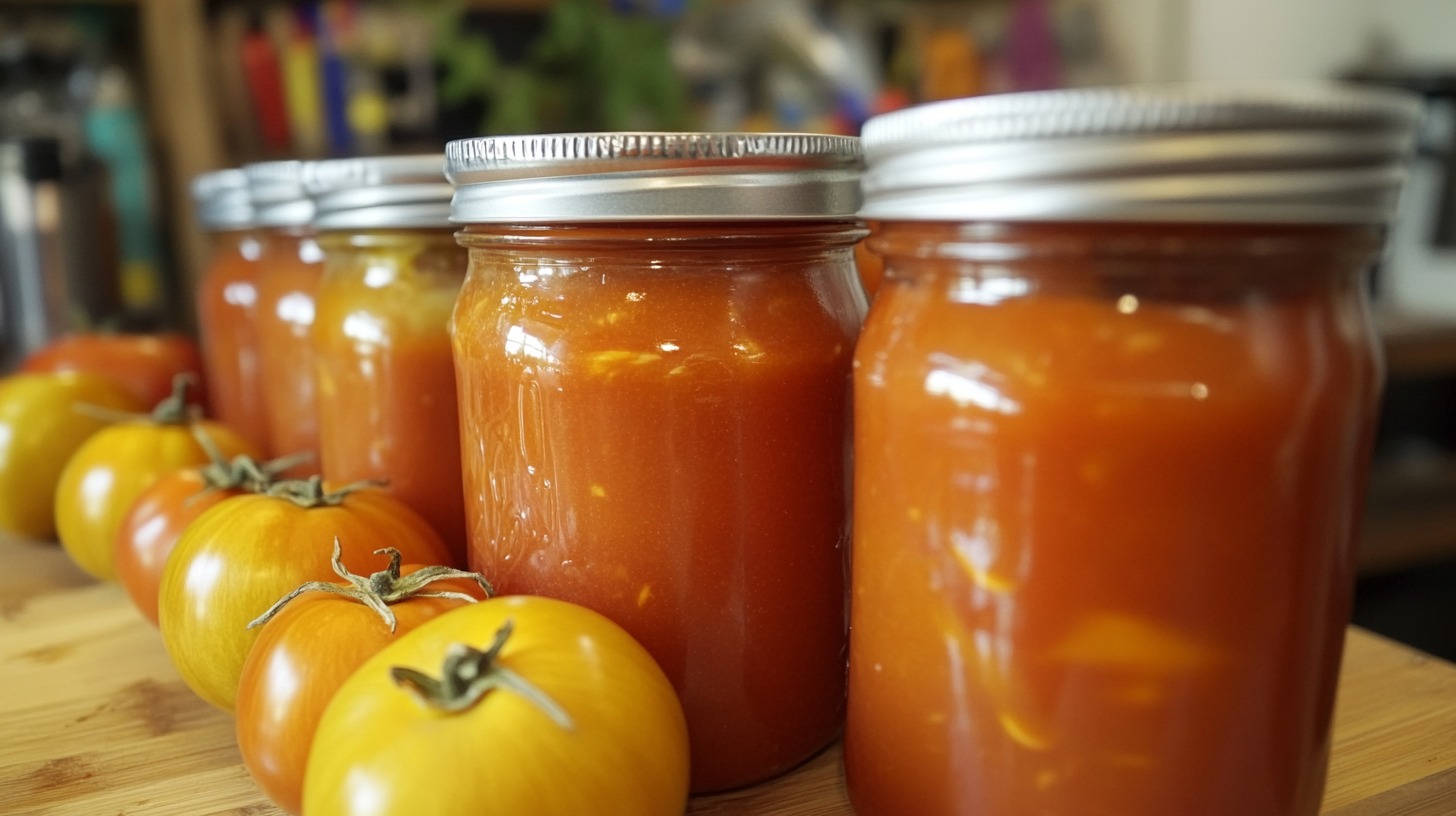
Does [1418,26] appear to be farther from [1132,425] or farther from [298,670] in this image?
[298,670]

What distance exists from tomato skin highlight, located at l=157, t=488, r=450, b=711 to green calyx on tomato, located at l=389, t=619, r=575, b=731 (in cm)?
18

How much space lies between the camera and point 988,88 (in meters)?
2.32

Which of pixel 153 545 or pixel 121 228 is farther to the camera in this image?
pixel 121 228

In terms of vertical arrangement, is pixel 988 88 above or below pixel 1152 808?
above

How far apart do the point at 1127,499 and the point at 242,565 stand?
0.42m

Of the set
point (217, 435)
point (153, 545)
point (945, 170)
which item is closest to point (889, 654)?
point (945, 170)

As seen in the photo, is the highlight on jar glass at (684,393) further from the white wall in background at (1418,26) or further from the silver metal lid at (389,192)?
the white wall in background at (1418,26)

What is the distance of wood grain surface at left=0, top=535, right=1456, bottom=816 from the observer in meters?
0.50

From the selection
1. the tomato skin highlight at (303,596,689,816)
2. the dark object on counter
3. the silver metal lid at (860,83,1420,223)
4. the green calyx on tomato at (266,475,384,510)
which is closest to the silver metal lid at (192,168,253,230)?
the green calyx on tomato at (266,475,384,510)

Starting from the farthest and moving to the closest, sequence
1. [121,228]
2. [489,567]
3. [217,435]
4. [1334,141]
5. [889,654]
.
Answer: [121,228] → [217,435] → [489,567] → [889,654] → [1334,141]

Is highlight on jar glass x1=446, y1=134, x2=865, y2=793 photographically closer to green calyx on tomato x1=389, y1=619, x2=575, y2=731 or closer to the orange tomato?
green calyx on tomato x1=389, y1=619, x2=575, y2=731

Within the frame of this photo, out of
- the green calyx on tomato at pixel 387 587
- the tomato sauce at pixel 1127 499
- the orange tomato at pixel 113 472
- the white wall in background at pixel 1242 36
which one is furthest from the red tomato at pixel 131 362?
the white wall in background at pixel 1242 36

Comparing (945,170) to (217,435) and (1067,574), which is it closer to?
(1067,574)

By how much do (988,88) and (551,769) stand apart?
2.20 meters
